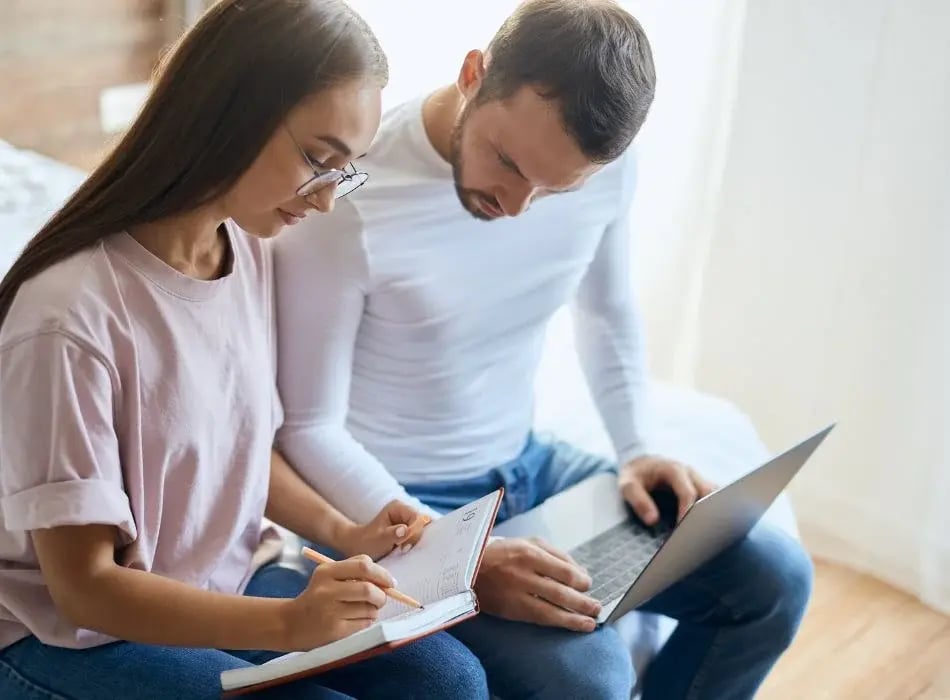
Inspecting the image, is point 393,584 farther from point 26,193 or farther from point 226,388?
point 26,193

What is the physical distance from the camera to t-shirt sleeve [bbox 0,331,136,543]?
2.87 feet

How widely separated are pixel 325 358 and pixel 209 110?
333 millimetres

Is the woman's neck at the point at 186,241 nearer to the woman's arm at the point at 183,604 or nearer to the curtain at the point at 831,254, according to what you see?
the woman's arm at the point at 183,604

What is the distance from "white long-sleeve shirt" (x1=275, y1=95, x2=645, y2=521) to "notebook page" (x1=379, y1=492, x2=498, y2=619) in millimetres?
137

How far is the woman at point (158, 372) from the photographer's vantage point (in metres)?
0.89

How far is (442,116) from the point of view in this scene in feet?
3.93

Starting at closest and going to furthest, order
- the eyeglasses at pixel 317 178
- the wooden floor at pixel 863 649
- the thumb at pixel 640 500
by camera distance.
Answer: the eyeglasses at pixel 317 178
the thumb at pixel 640 500
the wooden floor at pixel 863 649

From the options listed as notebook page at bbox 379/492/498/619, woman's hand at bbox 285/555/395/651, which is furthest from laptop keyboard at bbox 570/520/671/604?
woman's hand at bbox 285/555/395/651

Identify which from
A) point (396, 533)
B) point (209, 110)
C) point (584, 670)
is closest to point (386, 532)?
point (396, 533)

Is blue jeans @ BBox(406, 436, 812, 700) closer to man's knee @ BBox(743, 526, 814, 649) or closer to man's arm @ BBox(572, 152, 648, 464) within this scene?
man's knee @ BBox(743, 526, 814, 649)

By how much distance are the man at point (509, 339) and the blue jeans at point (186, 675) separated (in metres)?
0.10

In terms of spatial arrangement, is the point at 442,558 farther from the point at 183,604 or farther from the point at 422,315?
the point at 422,315

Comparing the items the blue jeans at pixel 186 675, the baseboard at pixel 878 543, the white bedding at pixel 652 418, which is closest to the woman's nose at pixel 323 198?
the blue jeans at pixel 186 675

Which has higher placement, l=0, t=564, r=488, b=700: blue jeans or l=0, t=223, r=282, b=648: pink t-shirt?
l=0, t=223, r=282, b=648: pink t-shirt
